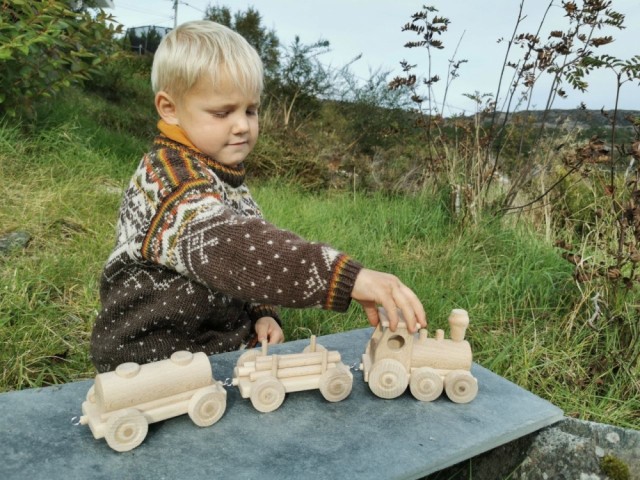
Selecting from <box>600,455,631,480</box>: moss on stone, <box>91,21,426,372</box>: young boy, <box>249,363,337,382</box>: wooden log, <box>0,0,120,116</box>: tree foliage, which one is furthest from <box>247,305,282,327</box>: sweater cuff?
<box>0,0,120,116</box>: tree foliage

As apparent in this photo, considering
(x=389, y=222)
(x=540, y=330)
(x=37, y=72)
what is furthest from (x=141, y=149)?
(x=540, y=330)

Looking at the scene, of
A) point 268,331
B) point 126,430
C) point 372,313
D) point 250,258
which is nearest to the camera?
point 126,430

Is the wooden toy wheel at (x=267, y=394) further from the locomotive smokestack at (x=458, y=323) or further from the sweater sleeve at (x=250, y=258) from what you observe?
the locomotive smokestack at (x=458, y=323)

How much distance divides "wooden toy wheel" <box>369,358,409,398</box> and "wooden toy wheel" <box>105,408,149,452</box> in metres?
0.62

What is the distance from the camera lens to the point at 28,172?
4.00 meters

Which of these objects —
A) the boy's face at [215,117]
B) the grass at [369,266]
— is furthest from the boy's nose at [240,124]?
the grass at [369,266]

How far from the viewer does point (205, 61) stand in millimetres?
1620

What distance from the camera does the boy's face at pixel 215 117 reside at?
65.3 inches

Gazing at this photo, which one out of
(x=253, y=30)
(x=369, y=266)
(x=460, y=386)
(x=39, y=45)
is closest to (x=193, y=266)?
(x=460, y=386)

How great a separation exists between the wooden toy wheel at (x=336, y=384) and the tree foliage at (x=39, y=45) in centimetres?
307

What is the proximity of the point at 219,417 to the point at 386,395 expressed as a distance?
1.54 ft

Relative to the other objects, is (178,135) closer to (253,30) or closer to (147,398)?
(147,398)

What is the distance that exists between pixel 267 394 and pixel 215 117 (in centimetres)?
80

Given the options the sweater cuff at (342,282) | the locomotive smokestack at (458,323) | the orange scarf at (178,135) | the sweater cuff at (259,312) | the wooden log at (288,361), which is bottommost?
the sweater cuff at (259,312)
